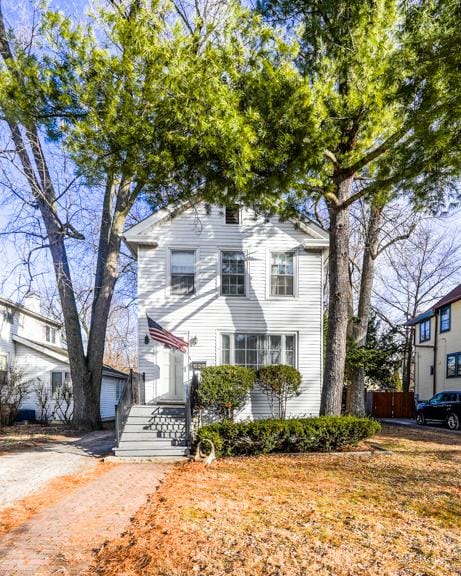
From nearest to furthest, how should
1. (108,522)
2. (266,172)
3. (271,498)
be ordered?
1. (108,522)
2. (271,498)
3. (266,172)

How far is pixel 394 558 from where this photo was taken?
4.15m

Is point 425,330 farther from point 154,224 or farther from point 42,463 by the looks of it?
point 42,463

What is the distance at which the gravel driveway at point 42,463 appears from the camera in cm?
703

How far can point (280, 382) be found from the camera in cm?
1261

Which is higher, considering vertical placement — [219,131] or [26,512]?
[219,131]

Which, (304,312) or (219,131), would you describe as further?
(304,312)

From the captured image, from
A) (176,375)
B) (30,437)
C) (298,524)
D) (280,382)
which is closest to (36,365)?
(30,437)

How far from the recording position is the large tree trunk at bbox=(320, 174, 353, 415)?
427 inches

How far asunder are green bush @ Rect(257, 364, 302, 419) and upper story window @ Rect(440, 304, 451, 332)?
1215 cm

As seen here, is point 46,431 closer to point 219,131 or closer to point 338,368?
point 338,368

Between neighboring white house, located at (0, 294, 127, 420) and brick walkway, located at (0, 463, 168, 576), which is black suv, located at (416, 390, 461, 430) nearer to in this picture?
brick walkway, located at (0, 463, 168, 576)

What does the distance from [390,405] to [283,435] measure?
15.3 m

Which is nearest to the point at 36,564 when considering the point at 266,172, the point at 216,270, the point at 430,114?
the point at 266,172

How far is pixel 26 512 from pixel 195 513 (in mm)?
2244
